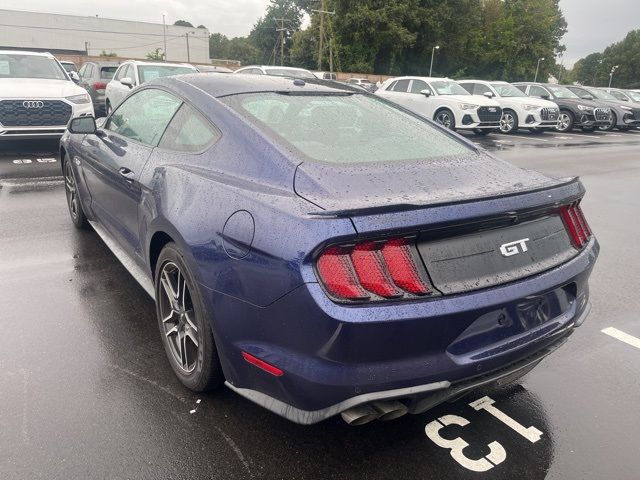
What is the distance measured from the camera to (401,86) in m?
16.6

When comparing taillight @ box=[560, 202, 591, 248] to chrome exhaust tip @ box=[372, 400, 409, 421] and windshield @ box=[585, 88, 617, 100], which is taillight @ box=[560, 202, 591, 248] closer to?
chrome exhaust tip @ box=[372, 400, 409, 421]

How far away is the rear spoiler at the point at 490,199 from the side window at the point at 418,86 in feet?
46.6

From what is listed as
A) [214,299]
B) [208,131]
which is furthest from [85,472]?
[208,131]

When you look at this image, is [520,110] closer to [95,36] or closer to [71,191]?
[71,191]

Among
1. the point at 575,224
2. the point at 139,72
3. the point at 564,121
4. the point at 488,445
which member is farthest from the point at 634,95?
the point at 488,445

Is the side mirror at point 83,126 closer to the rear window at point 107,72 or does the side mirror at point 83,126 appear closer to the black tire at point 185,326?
the black tire at point 185,326

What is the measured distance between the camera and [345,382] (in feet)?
6.22

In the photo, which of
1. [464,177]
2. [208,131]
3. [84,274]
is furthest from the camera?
[84,274]

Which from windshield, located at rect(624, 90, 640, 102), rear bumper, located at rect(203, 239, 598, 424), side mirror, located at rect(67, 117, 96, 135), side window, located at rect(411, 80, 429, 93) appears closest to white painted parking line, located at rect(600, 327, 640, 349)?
rear bumper, located at rect(203, 239, 598, 424)

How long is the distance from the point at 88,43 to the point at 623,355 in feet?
323

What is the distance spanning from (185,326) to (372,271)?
48.3 inches

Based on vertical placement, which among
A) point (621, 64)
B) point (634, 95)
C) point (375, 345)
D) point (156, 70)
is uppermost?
point (621, 64)

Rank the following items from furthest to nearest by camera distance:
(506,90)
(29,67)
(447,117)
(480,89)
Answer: (506,90) < (480,89) < (447,117) < (29,67)

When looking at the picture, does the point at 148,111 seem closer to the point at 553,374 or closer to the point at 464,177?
the point at 464,177
